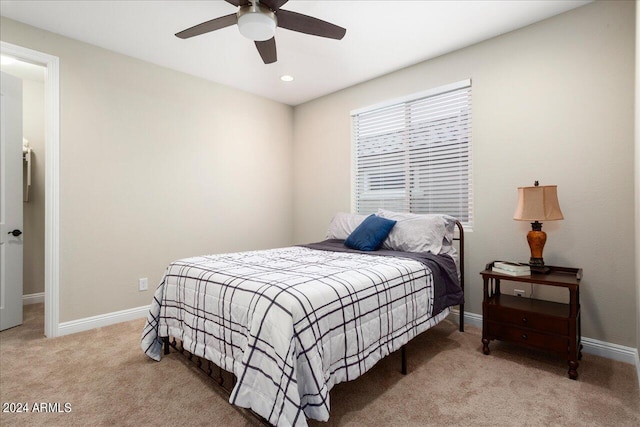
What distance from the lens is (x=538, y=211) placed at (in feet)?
7.61

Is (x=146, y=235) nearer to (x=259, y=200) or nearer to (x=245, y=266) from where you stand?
(x=259, y=200)

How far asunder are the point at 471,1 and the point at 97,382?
3.67 meters

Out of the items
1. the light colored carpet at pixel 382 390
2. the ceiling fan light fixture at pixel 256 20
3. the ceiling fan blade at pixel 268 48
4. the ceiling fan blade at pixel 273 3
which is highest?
the ceiling fan blade at pixel 273 3

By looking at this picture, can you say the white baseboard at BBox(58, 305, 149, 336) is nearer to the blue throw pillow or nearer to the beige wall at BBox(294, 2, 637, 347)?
the blue throw pillow

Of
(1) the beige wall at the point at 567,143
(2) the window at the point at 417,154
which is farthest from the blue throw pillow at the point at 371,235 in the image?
(1) the beige wall at the point at 567,143

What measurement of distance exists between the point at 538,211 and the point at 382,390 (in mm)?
1645

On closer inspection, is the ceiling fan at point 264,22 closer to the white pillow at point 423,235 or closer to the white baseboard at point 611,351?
the white pillow at point 423,235

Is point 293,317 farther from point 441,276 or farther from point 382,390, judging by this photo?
point 441,276

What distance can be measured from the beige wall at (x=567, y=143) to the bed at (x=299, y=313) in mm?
642

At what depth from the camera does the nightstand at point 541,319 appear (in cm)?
207

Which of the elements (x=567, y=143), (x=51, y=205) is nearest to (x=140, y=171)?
(x=51, y=205)

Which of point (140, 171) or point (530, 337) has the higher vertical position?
point (140, 171)

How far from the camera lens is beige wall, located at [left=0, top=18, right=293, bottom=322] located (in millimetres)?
2910

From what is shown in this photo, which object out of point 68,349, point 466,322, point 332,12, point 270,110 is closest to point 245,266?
point 68,349
